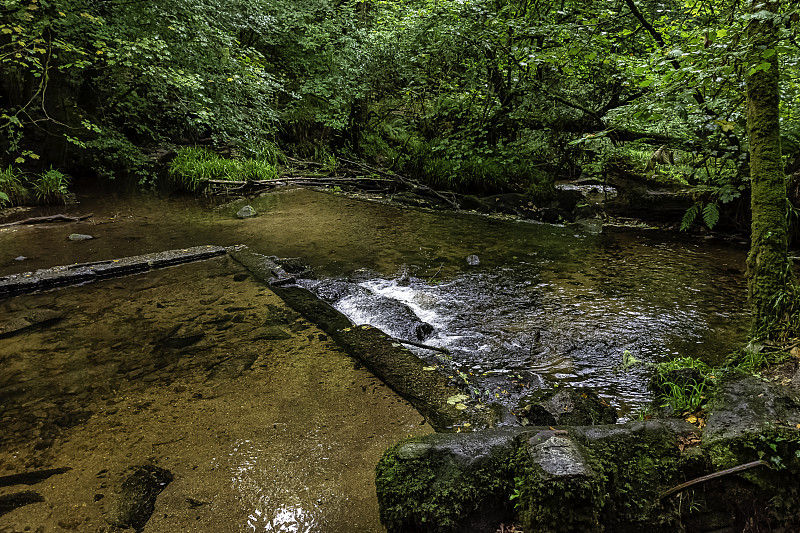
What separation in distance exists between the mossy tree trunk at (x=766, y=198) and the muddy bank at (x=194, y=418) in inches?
101

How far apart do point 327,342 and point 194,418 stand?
1.28 m

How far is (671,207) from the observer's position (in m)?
8.12

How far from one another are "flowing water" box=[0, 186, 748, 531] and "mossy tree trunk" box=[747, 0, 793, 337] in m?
0.94

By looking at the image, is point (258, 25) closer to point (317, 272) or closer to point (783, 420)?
point (317, 272)

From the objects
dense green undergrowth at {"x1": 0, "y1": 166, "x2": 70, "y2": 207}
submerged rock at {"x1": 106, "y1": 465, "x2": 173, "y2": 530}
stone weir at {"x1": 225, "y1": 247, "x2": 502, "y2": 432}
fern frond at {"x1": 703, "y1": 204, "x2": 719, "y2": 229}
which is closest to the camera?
submerged rock at {"x1": 106, "y1": 465, "x2": 173, "y2": 530}

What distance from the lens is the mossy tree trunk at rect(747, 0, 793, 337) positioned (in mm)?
2951

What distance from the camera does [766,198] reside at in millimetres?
3037

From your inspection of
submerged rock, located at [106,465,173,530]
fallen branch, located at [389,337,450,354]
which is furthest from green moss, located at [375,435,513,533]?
fallen branch, located at [389,337,450,354]

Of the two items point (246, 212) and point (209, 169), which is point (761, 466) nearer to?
point (246, 212)

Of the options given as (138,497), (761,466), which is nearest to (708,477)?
(761,466)

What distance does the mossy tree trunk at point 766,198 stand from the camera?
116 inches

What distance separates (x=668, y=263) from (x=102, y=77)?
41.9 ft

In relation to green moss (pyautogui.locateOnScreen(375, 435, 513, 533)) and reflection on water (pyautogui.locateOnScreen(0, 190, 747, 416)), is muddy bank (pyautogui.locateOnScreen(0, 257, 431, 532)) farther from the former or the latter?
reflection on water (pyautogui.locateOnScreen(0, 190, 747, 416))

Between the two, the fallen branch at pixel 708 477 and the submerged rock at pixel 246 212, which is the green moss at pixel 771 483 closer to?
the fallen branch at pixel 708 477
